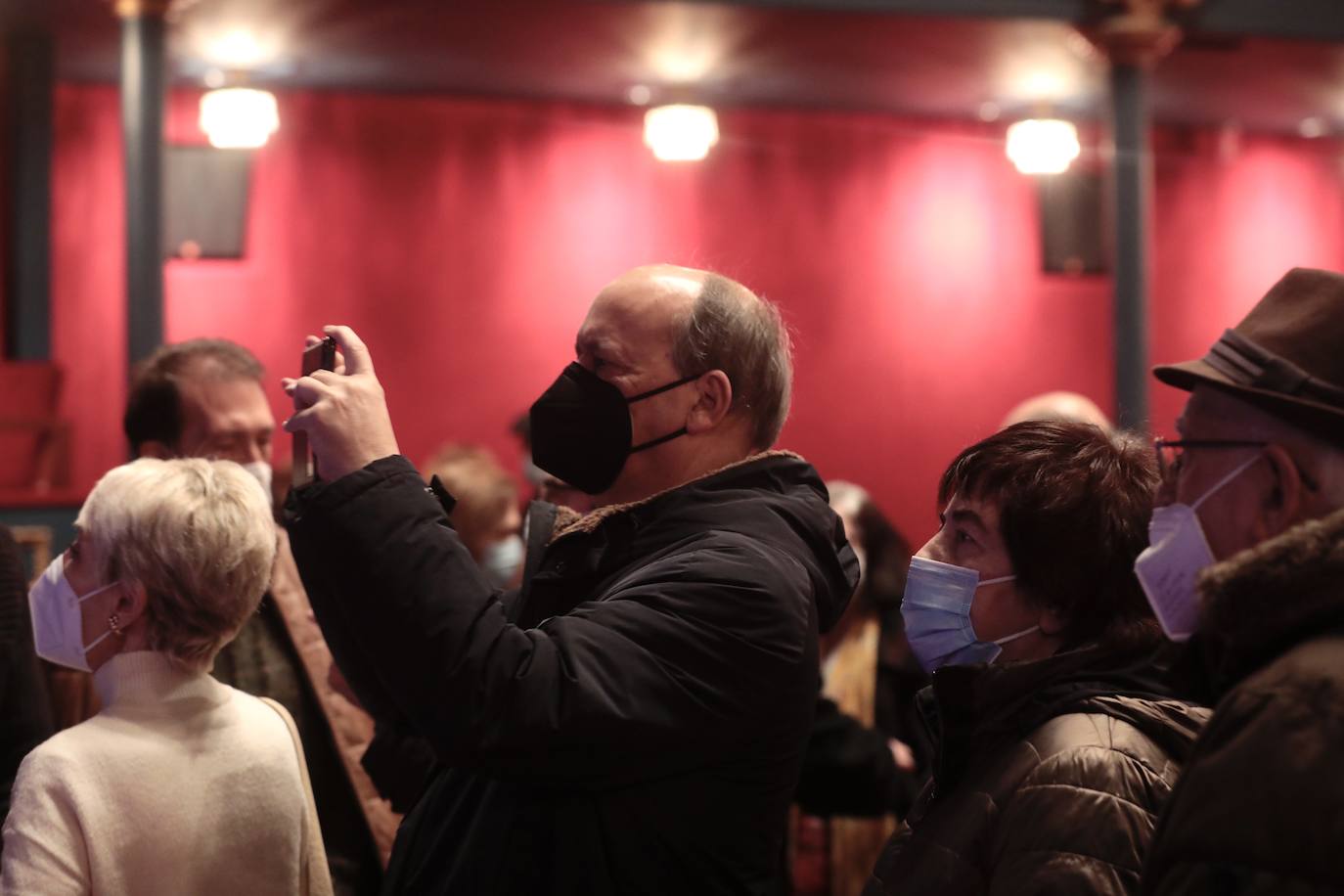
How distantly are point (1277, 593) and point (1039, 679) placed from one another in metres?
0.54

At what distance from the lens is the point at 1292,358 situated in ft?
4.73

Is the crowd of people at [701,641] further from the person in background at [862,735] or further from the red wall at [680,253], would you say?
the red wall at [680,253]

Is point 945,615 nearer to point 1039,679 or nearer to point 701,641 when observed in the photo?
point 1039,679

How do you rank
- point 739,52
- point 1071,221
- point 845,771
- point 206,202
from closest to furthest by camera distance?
1. point 845,771
2. point 739,52
3. point 206,202
4. point 1071,221

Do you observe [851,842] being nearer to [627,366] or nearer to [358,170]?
[627,366]

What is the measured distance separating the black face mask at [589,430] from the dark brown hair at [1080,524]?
1.50 ft

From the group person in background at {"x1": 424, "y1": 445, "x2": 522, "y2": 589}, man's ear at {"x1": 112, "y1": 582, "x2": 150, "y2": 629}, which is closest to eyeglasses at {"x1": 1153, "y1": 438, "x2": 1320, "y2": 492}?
man's ear at {"x1": 112, "y1": 582, "x2": 150, "y2": 629}

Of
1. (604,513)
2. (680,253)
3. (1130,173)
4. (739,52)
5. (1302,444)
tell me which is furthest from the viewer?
(680,253)

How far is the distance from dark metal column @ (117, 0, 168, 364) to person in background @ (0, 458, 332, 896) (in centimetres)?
482

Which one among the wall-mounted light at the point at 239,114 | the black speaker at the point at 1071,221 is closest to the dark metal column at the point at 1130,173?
the black speaker at the point at 1071,221

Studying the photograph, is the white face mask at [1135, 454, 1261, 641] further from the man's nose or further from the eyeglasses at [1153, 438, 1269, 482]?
the man's nose

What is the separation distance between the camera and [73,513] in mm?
6836

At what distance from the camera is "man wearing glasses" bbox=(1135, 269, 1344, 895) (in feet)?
4.00

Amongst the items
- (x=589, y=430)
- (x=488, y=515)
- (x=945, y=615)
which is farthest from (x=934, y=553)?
(x=488, y=515)
